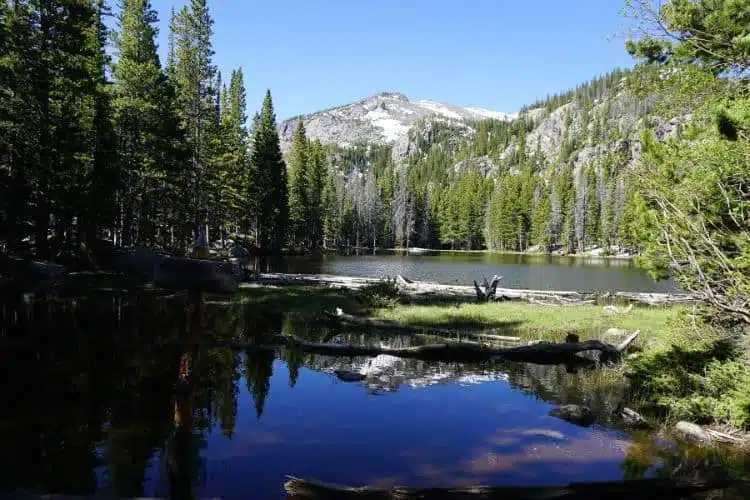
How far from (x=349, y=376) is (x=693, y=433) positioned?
7855 millimetres

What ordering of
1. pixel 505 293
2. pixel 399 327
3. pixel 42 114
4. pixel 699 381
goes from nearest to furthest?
1. pixel 699 381
2. pixel 399 327
3. pixel 42 114
4. pixel 505 293

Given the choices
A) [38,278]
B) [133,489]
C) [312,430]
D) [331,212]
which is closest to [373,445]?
[312,430]

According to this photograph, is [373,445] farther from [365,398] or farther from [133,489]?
[133,489]

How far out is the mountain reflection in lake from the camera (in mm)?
7703

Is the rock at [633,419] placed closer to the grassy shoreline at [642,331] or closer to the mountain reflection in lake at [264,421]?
the grassy shoreline at [642,331]

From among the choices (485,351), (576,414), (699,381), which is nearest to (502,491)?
(576,414)

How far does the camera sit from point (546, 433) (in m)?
10.3

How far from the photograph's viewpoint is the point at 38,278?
87.5ft

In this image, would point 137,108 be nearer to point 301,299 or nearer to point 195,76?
point 195,76

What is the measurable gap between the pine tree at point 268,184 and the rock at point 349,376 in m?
50.5

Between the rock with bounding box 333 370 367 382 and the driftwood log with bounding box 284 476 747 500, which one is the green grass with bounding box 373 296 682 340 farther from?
the driftwood log with bounding box 284 476 747 500

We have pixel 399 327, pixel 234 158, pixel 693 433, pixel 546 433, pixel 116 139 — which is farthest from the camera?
pixel 234 158

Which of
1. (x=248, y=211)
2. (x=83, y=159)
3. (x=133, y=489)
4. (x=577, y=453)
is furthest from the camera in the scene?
(x=248, y=211)

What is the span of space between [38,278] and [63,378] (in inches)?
706
